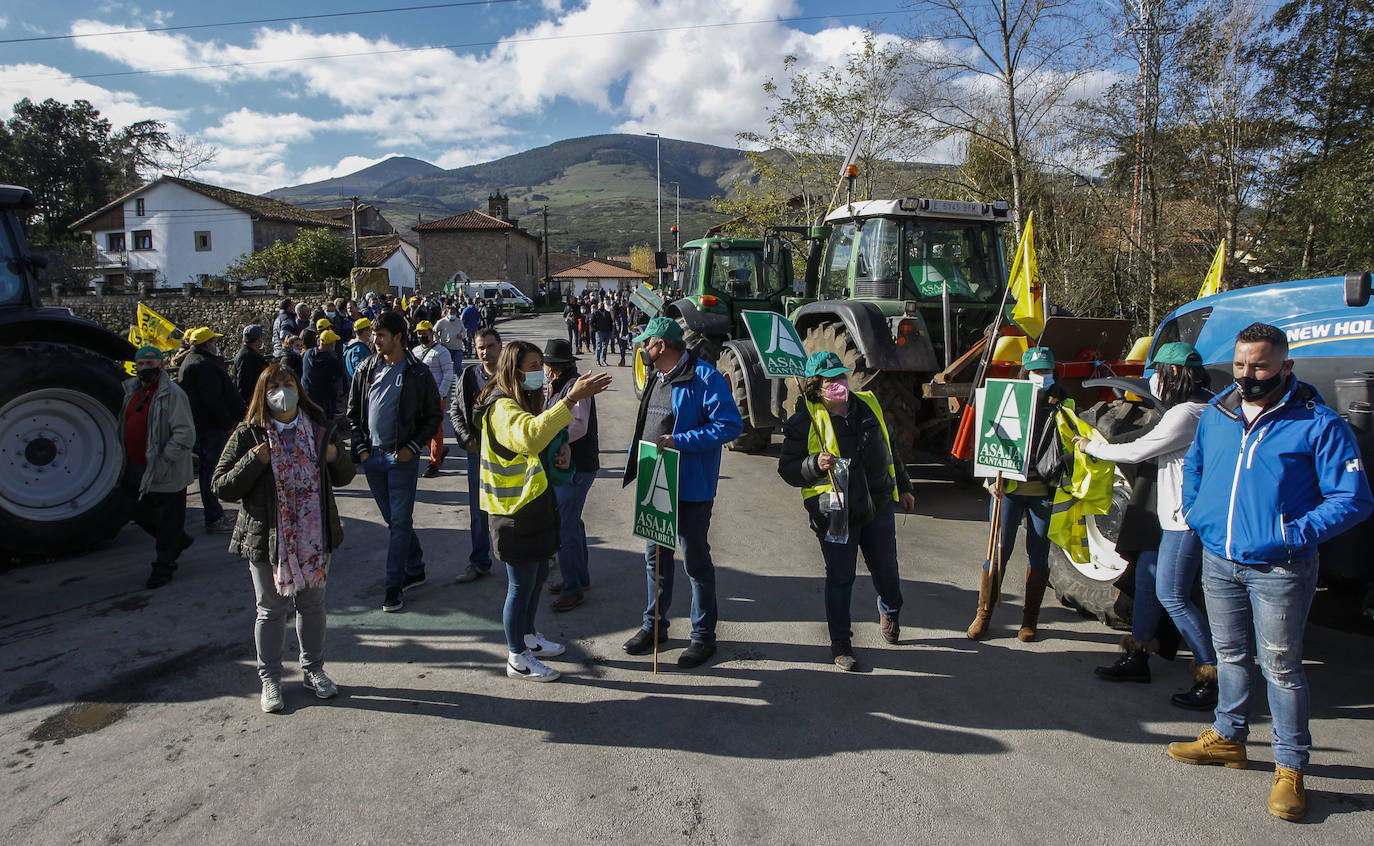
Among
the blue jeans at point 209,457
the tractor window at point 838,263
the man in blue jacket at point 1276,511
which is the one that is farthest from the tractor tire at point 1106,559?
the blue jeans at point 209,457

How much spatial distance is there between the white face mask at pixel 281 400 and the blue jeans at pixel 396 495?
118 centimetres

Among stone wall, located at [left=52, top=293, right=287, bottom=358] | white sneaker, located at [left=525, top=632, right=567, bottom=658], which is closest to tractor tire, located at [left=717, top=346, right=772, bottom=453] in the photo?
white sneaker, located at [left=525, top=632, right=567, bottom=658]

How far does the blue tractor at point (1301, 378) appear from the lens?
3.39 m

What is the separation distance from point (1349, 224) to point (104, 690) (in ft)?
54.7

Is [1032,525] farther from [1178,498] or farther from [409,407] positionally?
[409,407]

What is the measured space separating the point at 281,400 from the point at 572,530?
1.83 m

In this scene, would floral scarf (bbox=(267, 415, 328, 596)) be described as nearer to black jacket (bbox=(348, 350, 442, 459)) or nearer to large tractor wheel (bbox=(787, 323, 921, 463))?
black jacket (bbox=(348, 350, 442, 459))

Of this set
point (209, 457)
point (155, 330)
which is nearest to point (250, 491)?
point (209, 457)

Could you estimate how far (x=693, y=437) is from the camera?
3973 mm

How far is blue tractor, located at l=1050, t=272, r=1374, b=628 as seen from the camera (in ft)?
11.1

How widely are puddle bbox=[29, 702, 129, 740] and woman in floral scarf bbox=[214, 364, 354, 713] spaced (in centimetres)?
68

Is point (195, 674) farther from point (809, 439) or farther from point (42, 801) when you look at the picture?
point (809, 439)

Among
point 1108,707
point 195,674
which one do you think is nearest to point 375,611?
point 195,674

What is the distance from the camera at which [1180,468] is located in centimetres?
356
